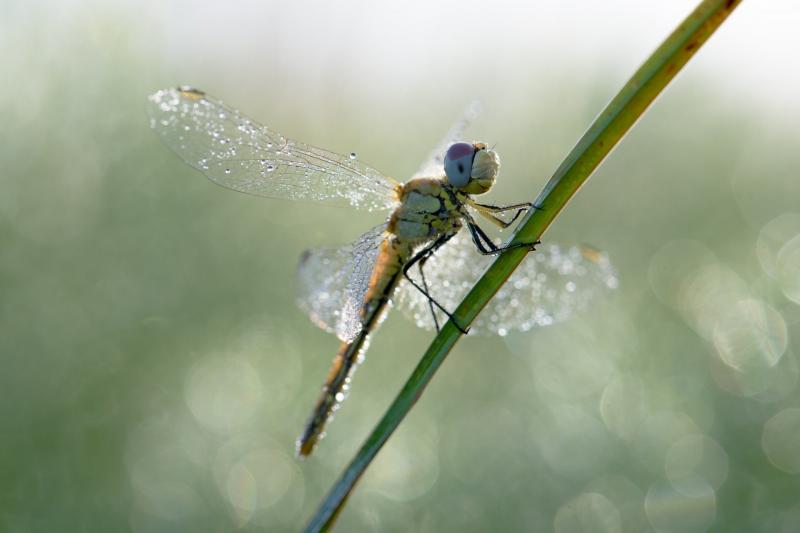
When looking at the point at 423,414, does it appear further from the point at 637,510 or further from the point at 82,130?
the point at 82,130

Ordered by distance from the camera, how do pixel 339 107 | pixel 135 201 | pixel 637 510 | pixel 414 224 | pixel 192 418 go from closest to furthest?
pixel 414 224, pixel 637 510, pixel 192 418, pixel 135 201, pixel 339 107

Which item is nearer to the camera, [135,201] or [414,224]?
[414,224]

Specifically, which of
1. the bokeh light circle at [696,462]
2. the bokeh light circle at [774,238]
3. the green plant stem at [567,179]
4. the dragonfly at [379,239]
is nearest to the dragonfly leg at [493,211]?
the dragonfly at [379,239]

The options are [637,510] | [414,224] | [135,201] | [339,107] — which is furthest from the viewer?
[339,107]

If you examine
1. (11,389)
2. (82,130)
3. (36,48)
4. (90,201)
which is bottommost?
(11,389)

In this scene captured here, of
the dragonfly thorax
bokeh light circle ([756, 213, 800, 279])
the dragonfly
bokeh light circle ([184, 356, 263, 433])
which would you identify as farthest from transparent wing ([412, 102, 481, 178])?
bokeh light circle ([756, 213, 800, 279])

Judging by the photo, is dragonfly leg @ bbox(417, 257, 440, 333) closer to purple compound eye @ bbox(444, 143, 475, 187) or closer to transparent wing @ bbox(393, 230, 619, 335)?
transparent wing @ bbox(393, 230, 619, 335)

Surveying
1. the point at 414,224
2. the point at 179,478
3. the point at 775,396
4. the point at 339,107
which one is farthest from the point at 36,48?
the point at 775,396
